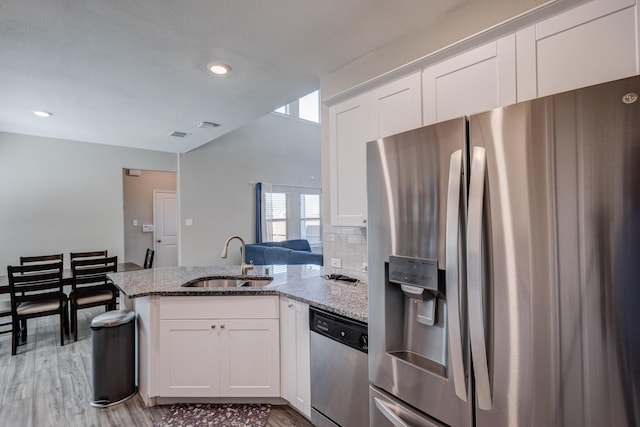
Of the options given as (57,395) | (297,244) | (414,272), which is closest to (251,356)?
(414,272)

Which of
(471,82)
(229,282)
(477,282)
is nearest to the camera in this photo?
(477,282)

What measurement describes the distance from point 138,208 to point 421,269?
6472mm

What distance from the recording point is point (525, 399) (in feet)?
3.07

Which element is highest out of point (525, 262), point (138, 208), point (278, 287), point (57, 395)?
point (138, 208)

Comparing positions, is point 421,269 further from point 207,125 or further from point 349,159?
point 207,125

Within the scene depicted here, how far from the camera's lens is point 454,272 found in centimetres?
105

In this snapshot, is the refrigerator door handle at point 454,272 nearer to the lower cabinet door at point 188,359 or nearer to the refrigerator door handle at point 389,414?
the refrigerator door handle at point 389,414

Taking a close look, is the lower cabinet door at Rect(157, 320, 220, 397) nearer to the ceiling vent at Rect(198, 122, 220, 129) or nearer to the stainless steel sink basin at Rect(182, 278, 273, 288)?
the stainless steel sink basin at Rect(182, 278, 273, 288)

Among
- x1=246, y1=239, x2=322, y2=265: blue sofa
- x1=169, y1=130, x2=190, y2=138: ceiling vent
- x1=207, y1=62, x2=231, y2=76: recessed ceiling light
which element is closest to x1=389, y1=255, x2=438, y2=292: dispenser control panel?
x1=207, y1=62, x2=231, y2=76: recessed ceiling light

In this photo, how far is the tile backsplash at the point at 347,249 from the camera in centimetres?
239

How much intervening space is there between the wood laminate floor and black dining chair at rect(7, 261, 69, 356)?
20 cm

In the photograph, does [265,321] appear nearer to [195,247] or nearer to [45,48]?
[45,48]

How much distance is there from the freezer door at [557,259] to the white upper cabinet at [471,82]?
65cm

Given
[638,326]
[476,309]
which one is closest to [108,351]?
[476,309]
